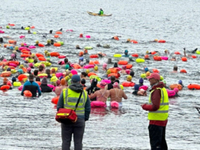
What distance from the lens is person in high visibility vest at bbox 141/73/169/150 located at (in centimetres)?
993

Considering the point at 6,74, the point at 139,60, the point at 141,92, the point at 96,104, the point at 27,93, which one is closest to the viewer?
the point at 96,104

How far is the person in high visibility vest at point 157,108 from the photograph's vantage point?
9.93m

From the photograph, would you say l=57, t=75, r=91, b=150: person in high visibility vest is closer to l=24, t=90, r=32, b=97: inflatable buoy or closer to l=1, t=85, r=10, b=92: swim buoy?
l=24, t=90, r=32, b=97: inflatable buoy

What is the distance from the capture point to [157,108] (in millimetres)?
9930

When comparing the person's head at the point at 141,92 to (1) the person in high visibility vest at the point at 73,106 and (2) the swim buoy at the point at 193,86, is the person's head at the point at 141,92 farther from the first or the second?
(1) the person in high visibility vest at the point at 73,106

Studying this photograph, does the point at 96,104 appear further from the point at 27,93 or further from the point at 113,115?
the point at 27,93

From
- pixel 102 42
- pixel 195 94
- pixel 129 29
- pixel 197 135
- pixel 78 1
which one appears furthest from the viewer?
Result: pixel 78 1

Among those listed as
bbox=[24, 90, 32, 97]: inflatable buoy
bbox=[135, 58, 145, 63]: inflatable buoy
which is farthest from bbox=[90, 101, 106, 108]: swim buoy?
bbox=[135, 58, 145, 63]: inflatable buoy

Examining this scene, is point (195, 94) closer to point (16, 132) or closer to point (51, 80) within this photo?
point (51, 80)

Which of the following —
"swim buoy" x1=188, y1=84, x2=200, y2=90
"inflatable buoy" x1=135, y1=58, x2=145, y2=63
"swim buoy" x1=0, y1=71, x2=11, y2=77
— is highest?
"inflatable buoy" x1=135, y1=58, x2=145, y2=63

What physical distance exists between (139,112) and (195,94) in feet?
26.2

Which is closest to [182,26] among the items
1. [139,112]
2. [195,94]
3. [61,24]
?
[61,24]

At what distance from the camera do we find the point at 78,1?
12419cm

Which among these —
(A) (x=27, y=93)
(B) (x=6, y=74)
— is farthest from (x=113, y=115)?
(B) (x=6, y=74)
